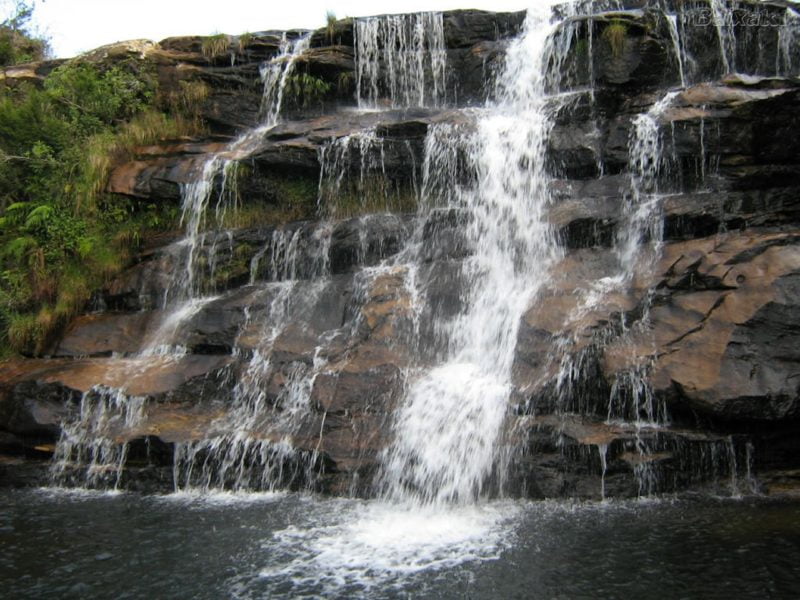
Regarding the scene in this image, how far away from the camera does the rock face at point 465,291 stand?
862 cm

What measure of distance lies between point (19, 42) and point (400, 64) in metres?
14.9

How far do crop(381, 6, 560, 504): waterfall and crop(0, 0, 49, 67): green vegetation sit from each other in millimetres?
16364

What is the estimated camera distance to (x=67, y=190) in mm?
15117

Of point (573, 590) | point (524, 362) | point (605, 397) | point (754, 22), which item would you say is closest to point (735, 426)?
point (605, 397)

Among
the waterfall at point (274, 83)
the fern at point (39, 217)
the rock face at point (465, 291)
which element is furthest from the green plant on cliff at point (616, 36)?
the fern at point (39, 217)

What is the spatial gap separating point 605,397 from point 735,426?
5.27 feet

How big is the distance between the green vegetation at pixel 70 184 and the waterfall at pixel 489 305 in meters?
7.17

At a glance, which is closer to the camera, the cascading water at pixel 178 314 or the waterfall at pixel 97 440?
the waterfall at pixel 97 440

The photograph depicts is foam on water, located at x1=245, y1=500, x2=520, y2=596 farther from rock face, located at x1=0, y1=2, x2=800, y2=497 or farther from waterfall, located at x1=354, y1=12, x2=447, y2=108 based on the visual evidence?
waterfall, located at x1=354, y1=12, x2=447, y2=108

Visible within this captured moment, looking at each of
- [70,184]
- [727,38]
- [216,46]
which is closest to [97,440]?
[70,184]

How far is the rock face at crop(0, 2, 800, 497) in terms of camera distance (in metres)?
8.62

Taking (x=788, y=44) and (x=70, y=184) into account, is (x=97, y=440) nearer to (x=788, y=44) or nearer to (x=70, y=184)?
(x=70, y=184)

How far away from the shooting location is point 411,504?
8.75 m

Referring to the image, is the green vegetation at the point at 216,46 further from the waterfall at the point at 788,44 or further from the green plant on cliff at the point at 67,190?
the waterfall at the point at 788,44
